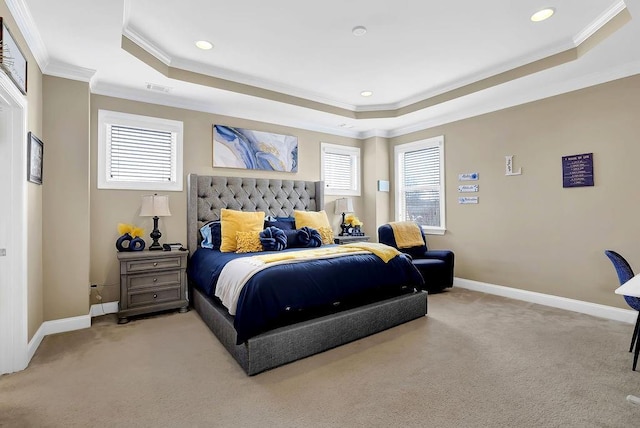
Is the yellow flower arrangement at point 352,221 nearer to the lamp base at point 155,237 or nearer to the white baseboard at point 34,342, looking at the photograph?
the lamp base at point 155,237

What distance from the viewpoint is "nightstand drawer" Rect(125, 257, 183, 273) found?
3342mm

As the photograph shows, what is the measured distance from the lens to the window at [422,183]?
5080mm

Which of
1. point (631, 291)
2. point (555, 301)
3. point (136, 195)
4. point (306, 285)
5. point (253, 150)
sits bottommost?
point (555, 301)

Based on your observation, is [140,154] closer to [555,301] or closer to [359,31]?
[359,31]

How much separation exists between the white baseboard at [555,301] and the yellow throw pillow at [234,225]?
318 centimetres

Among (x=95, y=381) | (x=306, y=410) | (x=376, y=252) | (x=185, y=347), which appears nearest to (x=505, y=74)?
(x=376, y=252)

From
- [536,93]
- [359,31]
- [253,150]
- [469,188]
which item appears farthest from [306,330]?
[536,93]

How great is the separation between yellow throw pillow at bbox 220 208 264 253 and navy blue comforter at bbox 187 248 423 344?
0.19m

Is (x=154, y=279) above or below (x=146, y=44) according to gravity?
below

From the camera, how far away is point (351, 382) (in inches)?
84.8

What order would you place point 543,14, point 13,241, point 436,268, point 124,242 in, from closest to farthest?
point 13,241
point 543,14
point 124,242
point 436,268

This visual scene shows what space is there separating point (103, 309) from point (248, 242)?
1868mm

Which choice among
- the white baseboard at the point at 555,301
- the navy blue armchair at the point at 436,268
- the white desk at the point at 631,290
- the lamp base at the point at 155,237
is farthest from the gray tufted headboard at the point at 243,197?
the white desk at the point at 631,290

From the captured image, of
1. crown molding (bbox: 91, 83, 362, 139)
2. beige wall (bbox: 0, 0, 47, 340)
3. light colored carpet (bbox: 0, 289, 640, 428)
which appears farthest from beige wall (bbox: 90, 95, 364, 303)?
light colored carpet (bbox: 0, 289, 640, 428)
